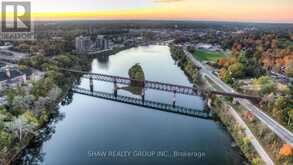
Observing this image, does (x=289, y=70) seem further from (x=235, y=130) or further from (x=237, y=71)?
(x=235, y=130)

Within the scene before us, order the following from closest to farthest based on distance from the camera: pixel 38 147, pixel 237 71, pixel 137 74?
pixel 38 147, pixel 137 74, pixel 237 71

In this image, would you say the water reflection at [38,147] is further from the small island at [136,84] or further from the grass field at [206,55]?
the grass field at [206,55]

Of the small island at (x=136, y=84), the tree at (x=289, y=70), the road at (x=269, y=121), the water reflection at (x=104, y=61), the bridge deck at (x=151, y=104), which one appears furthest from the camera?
the water reflection at (x=104, y=61)

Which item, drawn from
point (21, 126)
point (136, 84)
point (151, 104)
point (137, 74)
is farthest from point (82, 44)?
point (21, 126)

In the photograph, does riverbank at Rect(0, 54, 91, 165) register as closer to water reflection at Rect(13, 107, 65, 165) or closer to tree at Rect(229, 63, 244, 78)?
water reflection at Rect(13, 107, 65, 165)

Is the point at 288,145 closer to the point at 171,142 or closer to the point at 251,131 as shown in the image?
the point at 251,131

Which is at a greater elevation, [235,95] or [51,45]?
[51,45]

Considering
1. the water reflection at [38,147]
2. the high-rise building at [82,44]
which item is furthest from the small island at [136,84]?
the high-rise building at [82,44]

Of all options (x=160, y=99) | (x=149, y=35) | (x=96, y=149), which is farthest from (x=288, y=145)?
(x=149, y=35)
